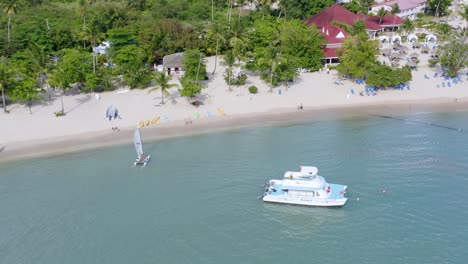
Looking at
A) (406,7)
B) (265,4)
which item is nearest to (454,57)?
(265,4)

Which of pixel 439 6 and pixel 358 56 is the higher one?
pixel 439 6

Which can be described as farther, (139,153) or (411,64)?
(411,64)

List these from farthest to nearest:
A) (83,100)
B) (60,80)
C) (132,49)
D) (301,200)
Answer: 1. (132,49)
2. (83,100)
3. (60,80)
4. (301,200)

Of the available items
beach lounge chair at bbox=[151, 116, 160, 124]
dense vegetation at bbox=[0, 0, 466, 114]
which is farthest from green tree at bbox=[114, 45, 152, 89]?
beach lounge chair at bbox=[151, 116, 160, 124]

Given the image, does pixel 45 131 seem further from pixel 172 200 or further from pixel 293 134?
pixel 293 134

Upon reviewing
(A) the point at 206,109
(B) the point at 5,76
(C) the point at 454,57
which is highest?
(C) the point at 454,57

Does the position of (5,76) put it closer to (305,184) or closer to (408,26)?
(305,184)

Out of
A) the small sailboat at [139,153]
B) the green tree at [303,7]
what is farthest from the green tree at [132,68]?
the green tree at [303,7]
